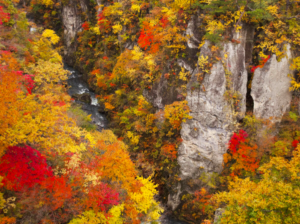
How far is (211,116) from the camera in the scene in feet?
57.0

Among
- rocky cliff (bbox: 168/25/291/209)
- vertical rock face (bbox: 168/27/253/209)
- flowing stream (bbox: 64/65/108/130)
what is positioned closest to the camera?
rocky cliff (bbox: 168/25/291/209)

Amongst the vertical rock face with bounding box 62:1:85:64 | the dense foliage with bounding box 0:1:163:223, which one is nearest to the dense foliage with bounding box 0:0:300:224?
the dense foliage with bounding box 0:1:163:223

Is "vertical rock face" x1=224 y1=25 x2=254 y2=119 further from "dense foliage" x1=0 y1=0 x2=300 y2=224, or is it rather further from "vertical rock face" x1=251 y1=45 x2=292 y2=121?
"vertical rock face" x1=251 y1=45 x2=292 y2=121

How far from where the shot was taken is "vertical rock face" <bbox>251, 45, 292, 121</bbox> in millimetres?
16750

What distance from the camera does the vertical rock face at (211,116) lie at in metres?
17.0

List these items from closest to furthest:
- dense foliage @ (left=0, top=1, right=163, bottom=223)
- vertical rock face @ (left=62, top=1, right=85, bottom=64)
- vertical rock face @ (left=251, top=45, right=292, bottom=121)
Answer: dense foliage @ (left=0, top=1, right=163, bottom=223) → vertical rock face @ (left=251, top=45, right=292, bottom=121) → vertical rock face @ (left=62, top=1, right=85, bottom=64)

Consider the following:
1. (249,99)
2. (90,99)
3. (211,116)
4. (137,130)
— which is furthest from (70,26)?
(249,99)

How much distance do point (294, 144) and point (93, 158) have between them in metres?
15.6

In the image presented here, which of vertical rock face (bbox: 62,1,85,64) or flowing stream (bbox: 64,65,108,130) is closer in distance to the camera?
flowing stream (bbox: 64,65,108,130)

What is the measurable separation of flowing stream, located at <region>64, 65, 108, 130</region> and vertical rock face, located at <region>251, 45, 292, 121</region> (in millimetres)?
18349

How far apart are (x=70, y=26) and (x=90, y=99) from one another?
54.8ft

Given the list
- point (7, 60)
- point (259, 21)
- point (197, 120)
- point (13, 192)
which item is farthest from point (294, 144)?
point (7, 60)

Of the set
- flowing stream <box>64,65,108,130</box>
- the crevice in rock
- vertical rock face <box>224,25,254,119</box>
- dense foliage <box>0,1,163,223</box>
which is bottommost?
flowing stream <box>64,65,108,130</box>

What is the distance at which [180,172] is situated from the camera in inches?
713
